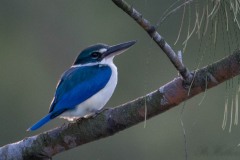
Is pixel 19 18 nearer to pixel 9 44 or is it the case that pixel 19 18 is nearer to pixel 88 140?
pixel 9 44

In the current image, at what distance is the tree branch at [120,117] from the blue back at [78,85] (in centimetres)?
81

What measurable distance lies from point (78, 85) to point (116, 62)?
6.01 meters

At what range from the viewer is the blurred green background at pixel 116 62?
36.5 feet

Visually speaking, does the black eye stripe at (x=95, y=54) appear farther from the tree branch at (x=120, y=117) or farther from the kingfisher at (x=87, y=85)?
the tree branch at (x=120, y=117)

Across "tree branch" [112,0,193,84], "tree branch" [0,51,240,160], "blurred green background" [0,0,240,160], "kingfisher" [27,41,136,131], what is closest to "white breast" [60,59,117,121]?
"kingfisher" [27,41,136,131]

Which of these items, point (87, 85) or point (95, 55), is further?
point (95, 55)

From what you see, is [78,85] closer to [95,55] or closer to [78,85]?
[78,85]

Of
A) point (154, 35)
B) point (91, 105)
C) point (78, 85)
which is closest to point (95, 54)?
point (78, 85)

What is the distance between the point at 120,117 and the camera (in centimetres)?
453

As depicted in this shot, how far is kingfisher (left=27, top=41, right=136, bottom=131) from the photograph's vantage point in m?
5.73

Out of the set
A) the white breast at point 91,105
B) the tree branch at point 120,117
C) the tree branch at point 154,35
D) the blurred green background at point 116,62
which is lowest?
the blurred green background at point 116,62

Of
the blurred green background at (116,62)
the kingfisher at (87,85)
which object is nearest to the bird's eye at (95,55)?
the kingfisher at (87,85)

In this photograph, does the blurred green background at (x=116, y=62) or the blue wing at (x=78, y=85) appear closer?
the blue wing at (x=78, y=85)

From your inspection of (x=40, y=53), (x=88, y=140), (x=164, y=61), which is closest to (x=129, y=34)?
(x=164, y=61)
